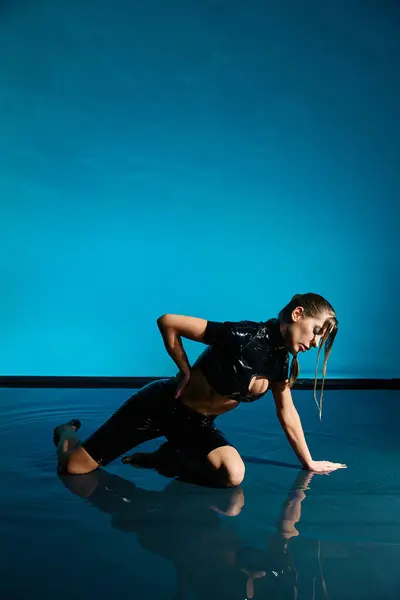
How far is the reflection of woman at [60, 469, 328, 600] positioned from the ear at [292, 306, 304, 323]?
1.62 feet

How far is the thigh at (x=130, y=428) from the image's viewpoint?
1606 millimetres

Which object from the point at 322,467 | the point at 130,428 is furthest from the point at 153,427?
the point at 322,467

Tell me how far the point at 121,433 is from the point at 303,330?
64 centimetres

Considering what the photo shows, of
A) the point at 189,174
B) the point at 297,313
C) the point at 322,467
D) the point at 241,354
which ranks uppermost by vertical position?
the point at 189,174

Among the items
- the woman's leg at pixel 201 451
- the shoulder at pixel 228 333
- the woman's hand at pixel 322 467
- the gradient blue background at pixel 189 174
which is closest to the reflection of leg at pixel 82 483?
the woman's leg at pixel 201 451

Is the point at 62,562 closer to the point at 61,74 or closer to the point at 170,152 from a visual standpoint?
the point at 170,152

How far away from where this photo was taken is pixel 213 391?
154cm

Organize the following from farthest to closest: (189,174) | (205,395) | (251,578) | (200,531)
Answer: (189,174) < (205,395) < (200,531) < (251,578)

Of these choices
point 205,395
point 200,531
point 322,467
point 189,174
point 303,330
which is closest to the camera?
point 200,531

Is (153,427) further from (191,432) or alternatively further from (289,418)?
(289,418)

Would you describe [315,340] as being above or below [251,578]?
above

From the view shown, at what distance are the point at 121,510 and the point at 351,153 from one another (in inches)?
133

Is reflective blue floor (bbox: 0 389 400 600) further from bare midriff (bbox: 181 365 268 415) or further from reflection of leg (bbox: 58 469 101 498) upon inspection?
bare midriff (bbox: 181 365 268 415)

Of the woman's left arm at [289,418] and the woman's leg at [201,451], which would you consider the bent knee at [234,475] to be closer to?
the woman's leg at [201,451]
